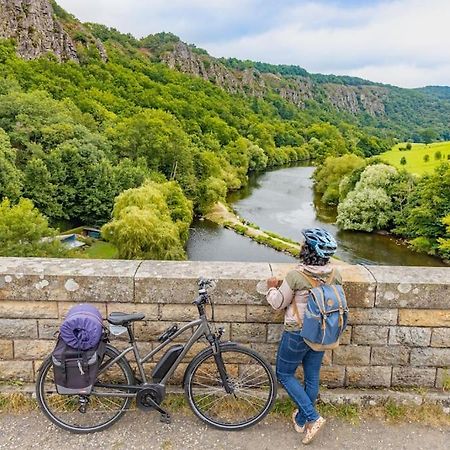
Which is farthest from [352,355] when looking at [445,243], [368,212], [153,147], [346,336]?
[153,147]

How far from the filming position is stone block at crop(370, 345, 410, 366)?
425 centimetres

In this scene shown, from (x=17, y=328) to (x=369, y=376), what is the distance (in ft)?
11.2

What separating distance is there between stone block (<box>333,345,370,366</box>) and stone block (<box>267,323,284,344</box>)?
564 millimetres

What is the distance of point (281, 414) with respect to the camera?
4047mm

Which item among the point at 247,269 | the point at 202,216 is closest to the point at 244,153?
the point at 202,216

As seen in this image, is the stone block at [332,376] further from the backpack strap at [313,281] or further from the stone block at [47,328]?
the stone block at [47,328]

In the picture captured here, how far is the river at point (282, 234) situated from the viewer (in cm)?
3559

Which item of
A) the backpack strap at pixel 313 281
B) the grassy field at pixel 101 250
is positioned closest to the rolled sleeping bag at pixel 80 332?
the backpack strap at pixel 313 281

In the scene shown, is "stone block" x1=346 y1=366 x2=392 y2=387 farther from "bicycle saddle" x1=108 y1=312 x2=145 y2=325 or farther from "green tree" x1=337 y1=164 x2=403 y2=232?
"green tree" x1=337 y1=164 x2=403 y2=232

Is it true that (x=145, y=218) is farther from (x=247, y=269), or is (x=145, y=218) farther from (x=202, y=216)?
(x=247, y=269)

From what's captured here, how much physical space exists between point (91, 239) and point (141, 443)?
34212mm

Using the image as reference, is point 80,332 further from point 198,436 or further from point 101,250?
point 101,250

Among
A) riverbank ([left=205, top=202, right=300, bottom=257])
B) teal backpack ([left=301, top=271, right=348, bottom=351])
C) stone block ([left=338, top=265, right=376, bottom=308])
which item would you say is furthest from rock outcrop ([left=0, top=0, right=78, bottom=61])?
teal backpack ([left=301, top=271, right=348, bottom=351])

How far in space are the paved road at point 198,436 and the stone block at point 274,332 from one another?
2.34 ft
